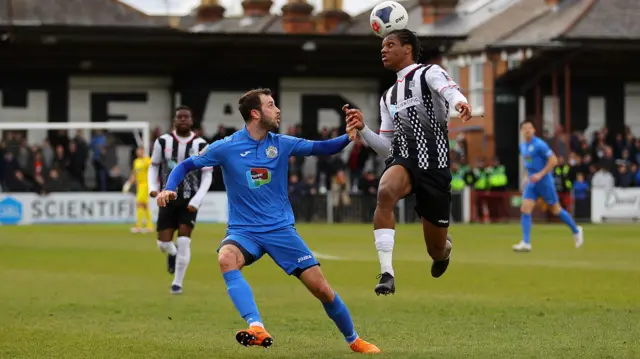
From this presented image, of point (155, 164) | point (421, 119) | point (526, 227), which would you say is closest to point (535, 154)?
point (526, 227)

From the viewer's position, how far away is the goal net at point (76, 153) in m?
38.0

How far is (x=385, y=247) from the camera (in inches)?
430

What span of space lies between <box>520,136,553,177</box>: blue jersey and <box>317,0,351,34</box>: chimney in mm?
37427

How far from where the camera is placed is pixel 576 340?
1081cm

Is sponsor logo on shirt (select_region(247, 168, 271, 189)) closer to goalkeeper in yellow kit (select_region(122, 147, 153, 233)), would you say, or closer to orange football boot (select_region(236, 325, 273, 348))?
orange football boot (select_region(236, 325, 273, 348))

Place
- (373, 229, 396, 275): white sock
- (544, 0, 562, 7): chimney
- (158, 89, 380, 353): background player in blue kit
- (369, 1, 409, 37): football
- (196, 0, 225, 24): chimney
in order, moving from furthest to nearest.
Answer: (196, 0, 225, 24): chimney < (544, 0, 562, 7): chimney < (369, 1, 409, 37): football < (373, 229, 396, 275): white sock < (158, 89, 380, 353): background player in blue kit

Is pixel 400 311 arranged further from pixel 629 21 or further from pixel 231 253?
pixel 629 21

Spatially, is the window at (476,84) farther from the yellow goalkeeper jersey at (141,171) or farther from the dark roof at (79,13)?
the yellow goalkeeper jersey at (141,171)

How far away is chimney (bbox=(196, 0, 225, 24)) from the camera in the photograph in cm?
6956

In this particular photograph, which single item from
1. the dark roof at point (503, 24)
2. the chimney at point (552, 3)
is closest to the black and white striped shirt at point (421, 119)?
the dark roof at point (503, 24)

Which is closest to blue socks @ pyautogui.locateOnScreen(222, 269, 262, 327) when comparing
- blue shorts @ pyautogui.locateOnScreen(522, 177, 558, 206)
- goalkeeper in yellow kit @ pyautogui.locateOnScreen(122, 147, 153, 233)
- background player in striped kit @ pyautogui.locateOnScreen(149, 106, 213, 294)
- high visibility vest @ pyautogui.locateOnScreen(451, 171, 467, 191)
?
background player in striped kit @ pyautogui.locateOnScreen(149, 106, 213, 294)

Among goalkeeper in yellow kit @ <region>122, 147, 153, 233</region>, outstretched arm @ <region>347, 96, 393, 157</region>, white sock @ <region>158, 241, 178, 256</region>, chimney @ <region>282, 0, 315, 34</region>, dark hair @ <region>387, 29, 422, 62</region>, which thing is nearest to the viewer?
outstretched arm @ <region>347, 96, 393, 157</region>

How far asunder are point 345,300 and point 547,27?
35194mm

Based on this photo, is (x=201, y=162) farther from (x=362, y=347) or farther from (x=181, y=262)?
(x=181, y=262)
